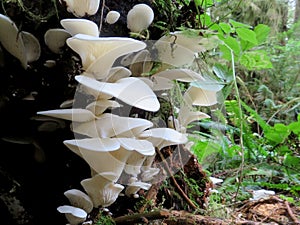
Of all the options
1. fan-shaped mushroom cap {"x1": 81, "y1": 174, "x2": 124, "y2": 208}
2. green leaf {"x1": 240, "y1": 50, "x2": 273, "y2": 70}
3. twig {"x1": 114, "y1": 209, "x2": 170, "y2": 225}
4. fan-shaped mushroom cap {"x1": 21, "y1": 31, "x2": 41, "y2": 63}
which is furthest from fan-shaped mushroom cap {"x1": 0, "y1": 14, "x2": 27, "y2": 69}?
green leaf {"x1": 240, "y1": 50, "x2": 273, "y2": 70}

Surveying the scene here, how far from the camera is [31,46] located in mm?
796

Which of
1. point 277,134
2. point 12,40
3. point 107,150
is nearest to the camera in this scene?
point 107,150

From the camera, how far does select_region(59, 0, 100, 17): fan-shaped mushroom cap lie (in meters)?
0.79

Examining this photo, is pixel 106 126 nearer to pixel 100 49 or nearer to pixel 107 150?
pixel 107 150

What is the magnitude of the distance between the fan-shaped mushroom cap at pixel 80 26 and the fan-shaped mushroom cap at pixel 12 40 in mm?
141

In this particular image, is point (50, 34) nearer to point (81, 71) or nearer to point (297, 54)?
point (81, 71)

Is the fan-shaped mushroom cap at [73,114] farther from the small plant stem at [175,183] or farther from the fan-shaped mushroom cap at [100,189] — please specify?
the small plant stem at [175,183]

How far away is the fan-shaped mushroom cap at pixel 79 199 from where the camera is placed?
77 centimetres

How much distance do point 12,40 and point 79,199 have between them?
0.45 metres

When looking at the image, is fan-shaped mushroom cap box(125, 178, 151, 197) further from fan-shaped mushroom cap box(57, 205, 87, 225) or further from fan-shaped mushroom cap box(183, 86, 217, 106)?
fan-shaped mushroom cap box(183, 86, 217, 106)

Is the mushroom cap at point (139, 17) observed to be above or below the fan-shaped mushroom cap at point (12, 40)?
above

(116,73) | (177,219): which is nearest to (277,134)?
(177,219)

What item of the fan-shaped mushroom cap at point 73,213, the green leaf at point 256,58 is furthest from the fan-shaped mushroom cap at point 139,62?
the green leaf at point 256,58

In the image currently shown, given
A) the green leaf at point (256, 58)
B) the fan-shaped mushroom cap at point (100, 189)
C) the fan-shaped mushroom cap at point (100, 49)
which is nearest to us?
the fan-shaped mushroom cap at point (100, 49)
